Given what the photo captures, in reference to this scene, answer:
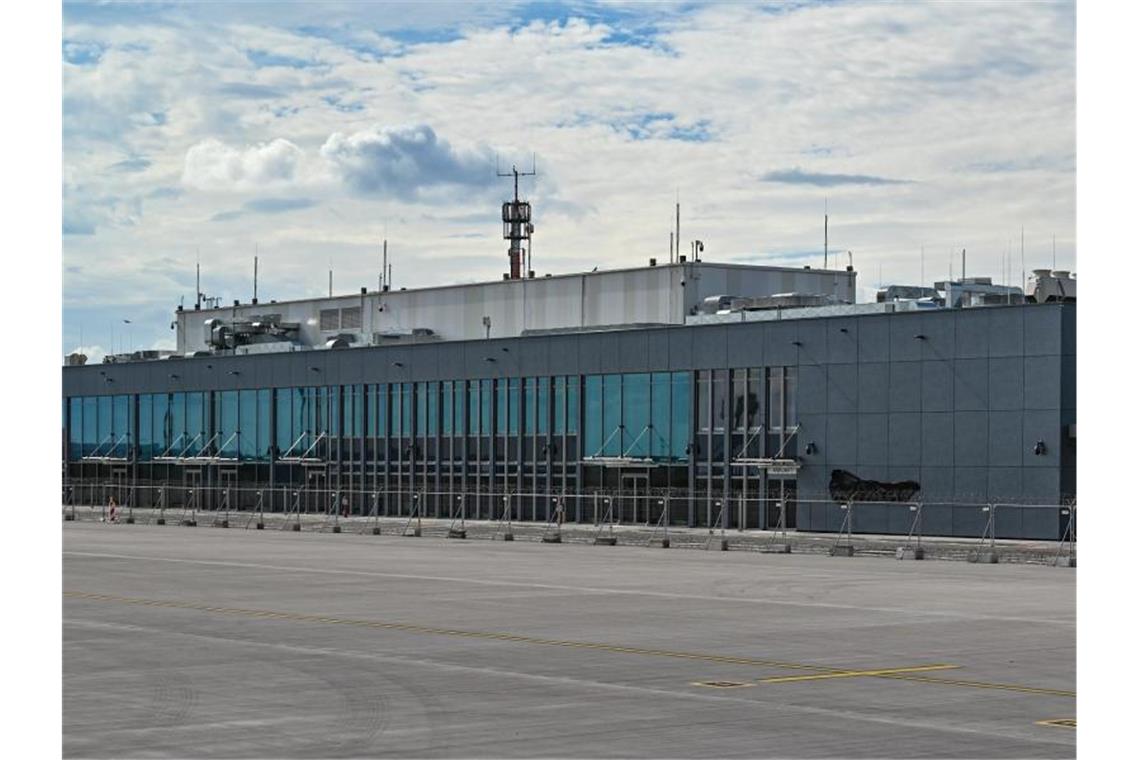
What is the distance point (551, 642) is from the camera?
26781 millimetres

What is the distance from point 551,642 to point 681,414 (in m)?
45.2

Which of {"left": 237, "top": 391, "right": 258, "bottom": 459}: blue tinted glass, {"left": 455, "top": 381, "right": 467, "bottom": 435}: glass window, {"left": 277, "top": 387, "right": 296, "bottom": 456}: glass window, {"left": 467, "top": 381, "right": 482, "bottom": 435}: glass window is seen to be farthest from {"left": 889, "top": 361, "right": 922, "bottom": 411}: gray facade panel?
{"left": 237, "top": 391, "right": 258, "bottom": 459}: blue tinted glass

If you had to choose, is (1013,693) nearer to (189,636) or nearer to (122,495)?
(189,636)

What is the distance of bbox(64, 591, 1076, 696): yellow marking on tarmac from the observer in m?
22.1

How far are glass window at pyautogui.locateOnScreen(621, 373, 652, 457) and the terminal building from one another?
0.09 m

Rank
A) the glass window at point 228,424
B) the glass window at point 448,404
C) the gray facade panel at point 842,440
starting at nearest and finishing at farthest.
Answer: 1. the gray facade panel at point 842,440
2. the glass window at point 448,404
3. the glass window at point 228,424

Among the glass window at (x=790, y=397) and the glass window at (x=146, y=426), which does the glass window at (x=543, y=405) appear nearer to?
the glass window at (x=790, y=397)

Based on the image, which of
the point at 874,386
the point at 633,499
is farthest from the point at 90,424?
the point at 874,386

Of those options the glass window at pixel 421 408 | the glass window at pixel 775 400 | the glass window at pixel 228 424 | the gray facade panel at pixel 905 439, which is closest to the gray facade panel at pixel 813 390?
the glass window at pixel 775 400

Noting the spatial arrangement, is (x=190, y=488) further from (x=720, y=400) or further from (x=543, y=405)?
(x=720, y=400)

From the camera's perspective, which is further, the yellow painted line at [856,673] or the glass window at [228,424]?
the glass window at [228,424]

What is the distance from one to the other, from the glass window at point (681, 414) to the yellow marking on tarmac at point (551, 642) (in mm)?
37549

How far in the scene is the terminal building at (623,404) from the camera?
60469mm

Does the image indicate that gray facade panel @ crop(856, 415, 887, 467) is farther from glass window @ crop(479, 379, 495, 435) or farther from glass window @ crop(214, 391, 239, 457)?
glass window @ crop(214, 391, 239, 457)
